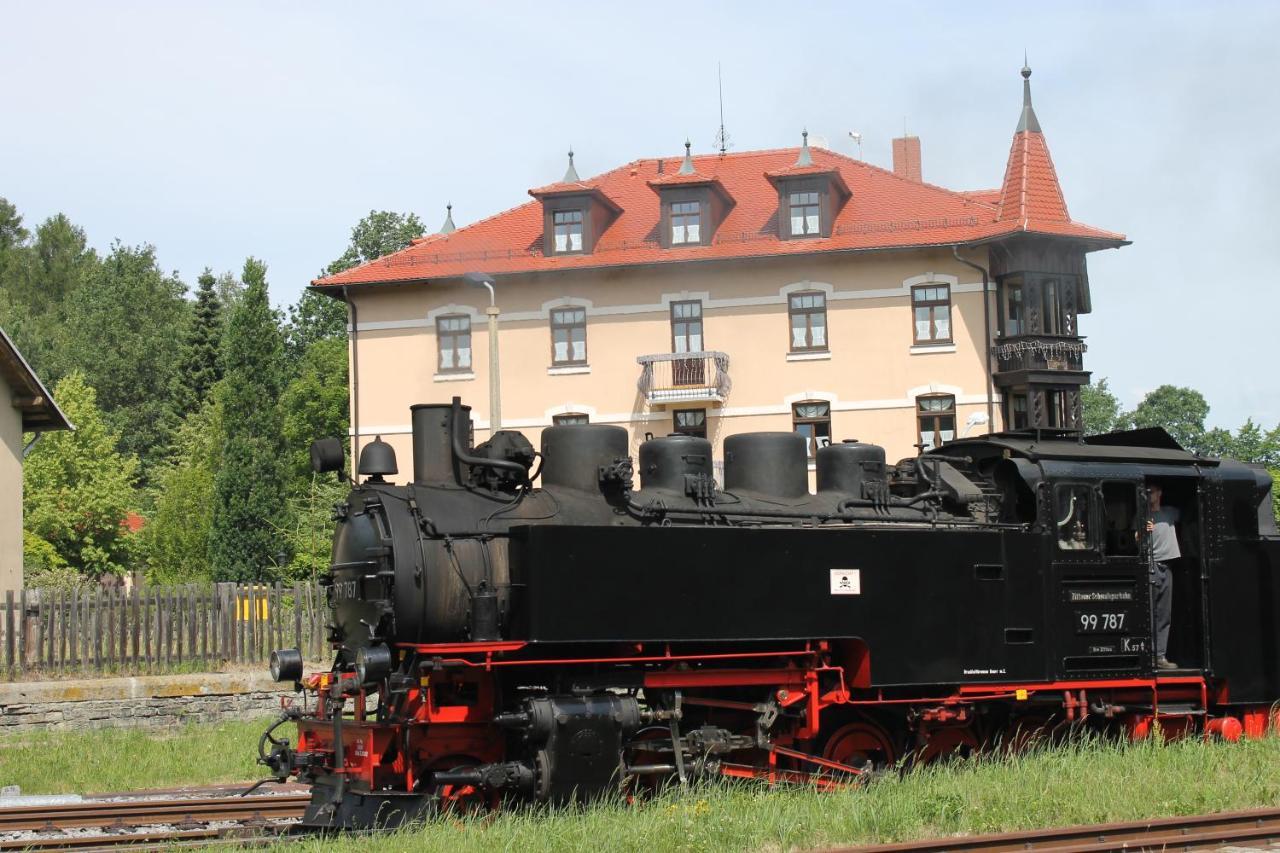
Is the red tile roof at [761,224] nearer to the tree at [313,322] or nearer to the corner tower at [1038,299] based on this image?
the corner tower at [1038,299]

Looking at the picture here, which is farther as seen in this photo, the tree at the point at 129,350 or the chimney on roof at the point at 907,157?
the tree at the point at 129,350

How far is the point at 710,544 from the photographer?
384 inches

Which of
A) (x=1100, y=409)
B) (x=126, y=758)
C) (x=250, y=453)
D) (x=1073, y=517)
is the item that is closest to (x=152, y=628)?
(x=126, y=758)

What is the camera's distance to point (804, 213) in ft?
101

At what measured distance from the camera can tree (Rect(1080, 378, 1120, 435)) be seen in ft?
297

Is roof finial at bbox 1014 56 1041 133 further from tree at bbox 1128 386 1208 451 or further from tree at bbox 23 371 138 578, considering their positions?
tree at bbox 1128 386 1208 451

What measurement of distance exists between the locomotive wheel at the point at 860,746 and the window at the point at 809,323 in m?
20.2

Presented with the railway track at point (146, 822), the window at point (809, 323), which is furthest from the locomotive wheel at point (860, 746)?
the window at point (809, 323)

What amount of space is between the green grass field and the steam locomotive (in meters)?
0.48

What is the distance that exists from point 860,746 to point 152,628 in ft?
35.7

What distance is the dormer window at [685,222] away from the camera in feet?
103

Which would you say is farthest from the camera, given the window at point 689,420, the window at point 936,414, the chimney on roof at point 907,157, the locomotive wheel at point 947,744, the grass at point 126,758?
the chimney on roof at point 907,157

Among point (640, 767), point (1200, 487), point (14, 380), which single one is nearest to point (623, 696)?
point (640, 767)

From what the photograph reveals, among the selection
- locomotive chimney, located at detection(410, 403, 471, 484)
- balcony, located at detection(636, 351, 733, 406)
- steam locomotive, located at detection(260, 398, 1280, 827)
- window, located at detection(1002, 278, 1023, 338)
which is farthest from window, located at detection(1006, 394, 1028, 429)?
locomotive chimney, located at detection(410, 403, 471, 484)
